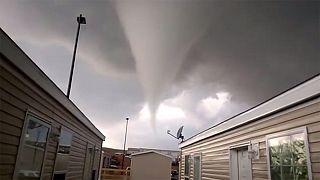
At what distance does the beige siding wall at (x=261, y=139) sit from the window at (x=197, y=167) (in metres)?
0.54

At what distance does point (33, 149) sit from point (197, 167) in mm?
6378

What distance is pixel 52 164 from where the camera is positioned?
475 cm

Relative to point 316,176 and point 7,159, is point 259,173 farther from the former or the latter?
point 7,159

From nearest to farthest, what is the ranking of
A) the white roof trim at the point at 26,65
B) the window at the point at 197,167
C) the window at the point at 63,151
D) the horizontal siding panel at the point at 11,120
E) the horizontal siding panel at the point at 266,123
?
the white roof trim at the point at 26,65 → the horizontal siding panel at the point at 11,120 → the horizontal siding panel at the point at 266,123 → the window at the point at 63,151 → the window at the point at 197,167

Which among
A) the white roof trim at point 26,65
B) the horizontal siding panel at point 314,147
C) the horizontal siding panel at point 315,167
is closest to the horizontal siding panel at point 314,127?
the horizontal siding panel at point 314,147

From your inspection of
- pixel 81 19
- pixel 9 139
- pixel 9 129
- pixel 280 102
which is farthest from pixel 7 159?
pixel 81 19

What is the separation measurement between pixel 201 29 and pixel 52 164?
14.7 ft

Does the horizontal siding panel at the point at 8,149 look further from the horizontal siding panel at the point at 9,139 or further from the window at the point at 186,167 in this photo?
the window at the point at 186,167

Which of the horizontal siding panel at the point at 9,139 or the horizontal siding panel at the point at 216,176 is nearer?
the horizontal siding panel at the point at 9,139

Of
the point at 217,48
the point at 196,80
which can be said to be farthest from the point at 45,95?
the point at 196,80

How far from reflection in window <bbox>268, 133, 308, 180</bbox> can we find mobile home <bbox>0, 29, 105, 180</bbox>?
3.27 metres

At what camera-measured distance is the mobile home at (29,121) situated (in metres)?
2.92

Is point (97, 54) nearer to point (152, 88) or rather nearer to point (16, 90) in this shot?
point (152, 88)

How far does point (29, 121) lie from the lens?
351cm
